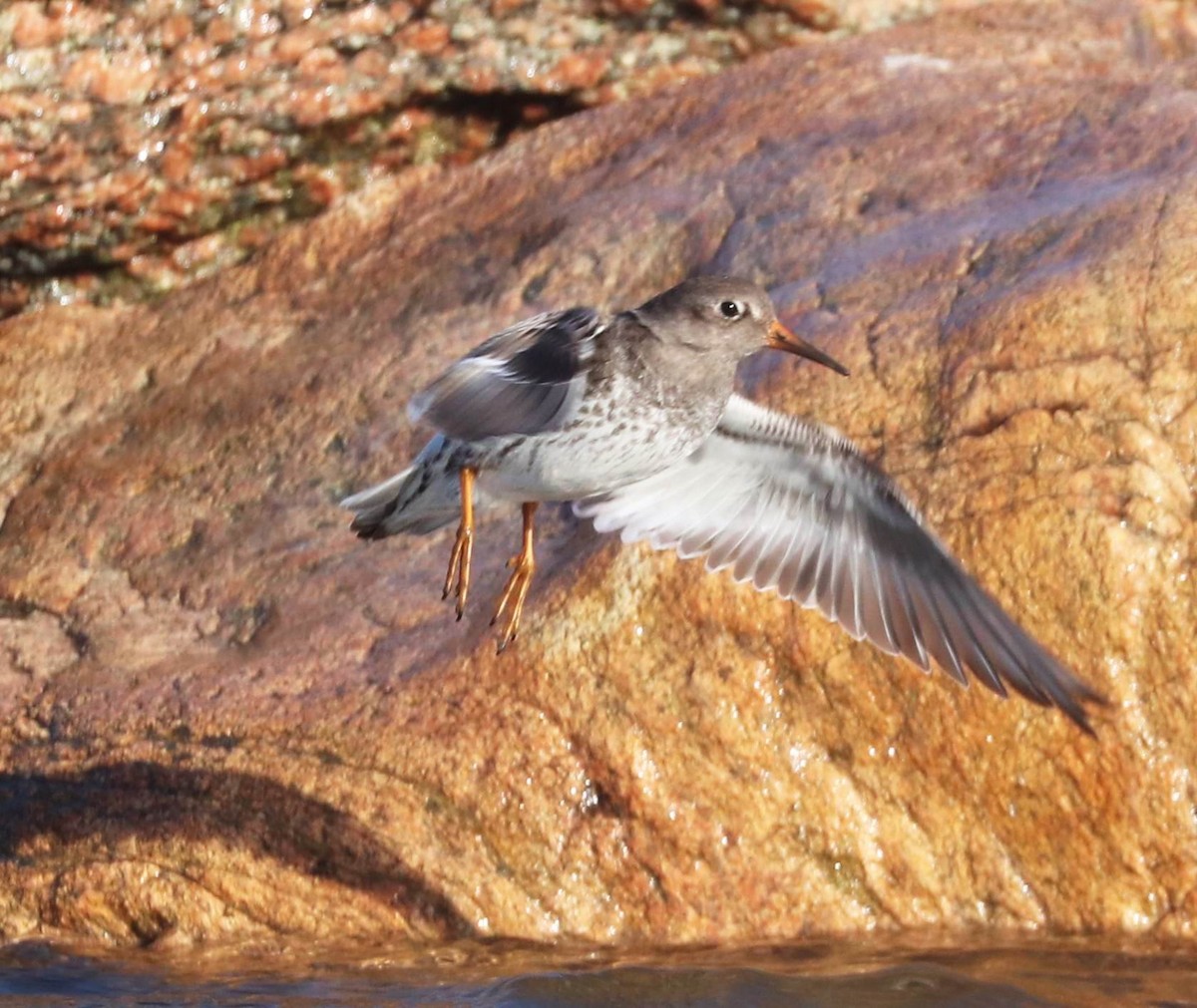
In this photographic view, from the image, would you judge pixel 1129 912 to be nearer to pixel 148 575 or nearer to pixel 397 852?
pixel 397 852

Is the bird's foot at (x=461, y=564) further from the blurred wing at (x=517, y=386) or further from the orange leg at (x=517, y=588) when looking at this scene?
the blurred wing at (x=517, y=386)

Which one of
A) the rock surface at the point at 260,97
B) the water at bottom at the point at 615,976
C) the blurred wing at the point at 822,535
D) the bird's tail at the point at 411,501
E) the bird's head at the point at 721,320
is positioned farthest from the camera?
the rock surface at the point at 260,97

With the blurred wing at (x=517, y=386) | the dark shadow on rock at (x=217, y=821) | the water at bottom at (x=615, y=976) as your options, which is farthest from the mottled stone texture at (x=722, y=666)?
the blurred wing at (x=517, y=386)

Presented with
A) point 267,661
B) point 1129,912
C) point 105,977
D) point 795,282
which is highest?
point 795,282

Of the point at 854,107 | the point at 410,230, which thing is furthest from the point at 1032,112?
the point at 410,230

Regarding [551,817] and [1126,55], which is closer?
[551,817]

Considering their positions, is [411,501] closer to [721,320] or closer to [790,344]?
[721,320]
